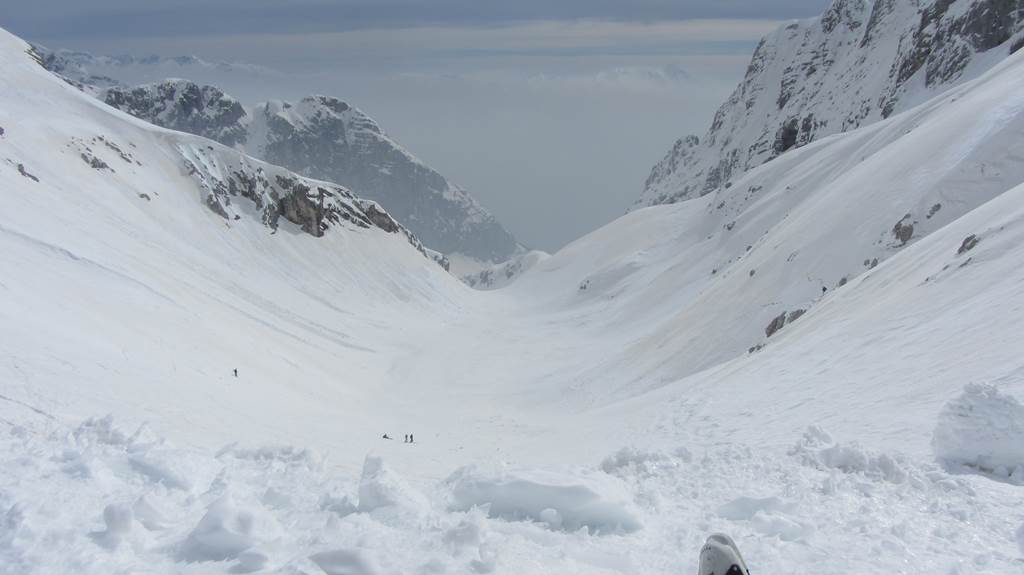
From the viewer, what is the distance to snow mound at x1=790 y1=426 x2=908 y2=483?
10086 mm

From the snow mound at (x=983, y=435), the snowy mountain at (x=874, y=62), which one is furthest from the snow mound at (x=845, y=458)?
the snowy mountain at (x=874, y=62)

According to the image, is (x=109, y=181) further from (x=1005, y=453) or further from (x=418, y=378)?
(x=1005, y=453)

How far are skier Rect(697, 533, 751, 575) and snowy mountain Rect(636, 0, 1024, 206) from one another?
3864 inches

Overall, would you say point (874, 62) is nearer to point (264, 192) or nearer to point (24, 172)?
point (264, 192)

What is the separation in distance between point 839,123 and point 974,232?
381 ft

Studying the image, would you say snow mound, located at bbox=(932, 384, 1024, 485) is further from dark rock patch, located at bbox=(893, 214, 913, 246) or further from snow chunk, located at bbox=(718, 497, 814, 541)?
dark rock patch, located at bbox=(893, 214, 913, 246)

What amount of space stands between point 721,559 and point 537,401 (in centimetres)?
3802

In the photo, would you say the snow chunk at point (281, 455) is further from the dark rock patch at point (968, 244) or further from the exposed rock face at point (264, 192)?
the exposed rock face at point (264, 192)

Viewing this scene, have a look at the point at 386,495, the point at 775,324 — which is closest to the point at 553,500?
the point at 386,495

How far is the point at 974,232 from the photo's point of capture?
22672 mm

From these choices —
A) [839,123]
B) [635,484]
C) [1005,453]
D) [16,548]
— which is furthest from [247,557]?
[839,123]

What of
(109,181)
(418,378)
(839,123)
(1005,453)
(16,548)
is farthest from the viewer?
(839,123)

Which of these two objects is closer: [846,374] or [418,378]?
[846,374]

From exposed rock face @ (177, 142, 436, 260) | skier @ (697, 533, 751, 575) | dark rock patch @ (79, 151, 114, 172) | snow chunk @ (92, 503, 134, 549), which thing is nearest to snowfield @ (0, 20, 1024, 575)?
A: snow chunk @ (92, 503, 134, 549)
